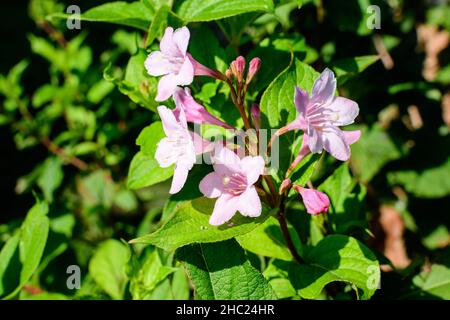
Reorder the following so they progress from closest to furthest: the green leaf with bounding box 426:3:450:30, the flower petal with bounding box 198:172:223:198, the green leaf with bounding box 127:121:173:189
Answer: the flower petal with bounding box 198:172:223:198, the green leaf with bounding box 127:121:173:189, the green leaf with bounding box 426:3:450:30

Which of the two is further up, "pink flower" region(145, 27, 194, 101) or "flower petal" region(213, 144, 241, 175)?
"pink flower" region(145, 27, 194, 101)

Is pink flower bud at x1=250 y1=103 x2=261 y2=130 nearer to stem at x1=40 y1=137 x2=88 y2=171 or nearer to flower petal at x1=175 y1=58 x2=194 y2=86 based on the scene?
flower petal at x1=175 y1=58 x2=194 y2=86

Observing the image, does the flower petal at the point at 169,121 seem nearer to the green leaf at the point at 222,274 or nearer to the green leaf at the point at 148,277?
the green leaf at the point at 222,274

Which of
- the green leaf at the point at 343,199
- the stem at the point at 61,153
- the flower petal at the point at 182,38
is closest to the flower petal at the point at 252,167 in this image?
the flower petal at the point at 182,38

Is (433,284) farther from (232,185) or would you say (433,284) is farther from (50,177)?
(50,177)

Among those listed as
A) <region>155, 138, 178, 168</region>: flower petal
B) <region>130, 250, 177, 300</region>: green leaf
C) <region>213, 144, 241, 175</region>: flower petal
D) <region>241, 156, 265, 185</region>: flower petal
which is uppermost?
<region>155, 138, 178, 168</region>: flower petal

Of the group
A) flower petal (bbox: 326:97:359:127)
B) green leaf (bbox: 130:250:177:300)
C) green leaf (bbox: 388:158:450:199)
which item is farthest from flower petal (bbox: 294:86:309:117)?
green leaf (bbox: 388:158:450:199)
